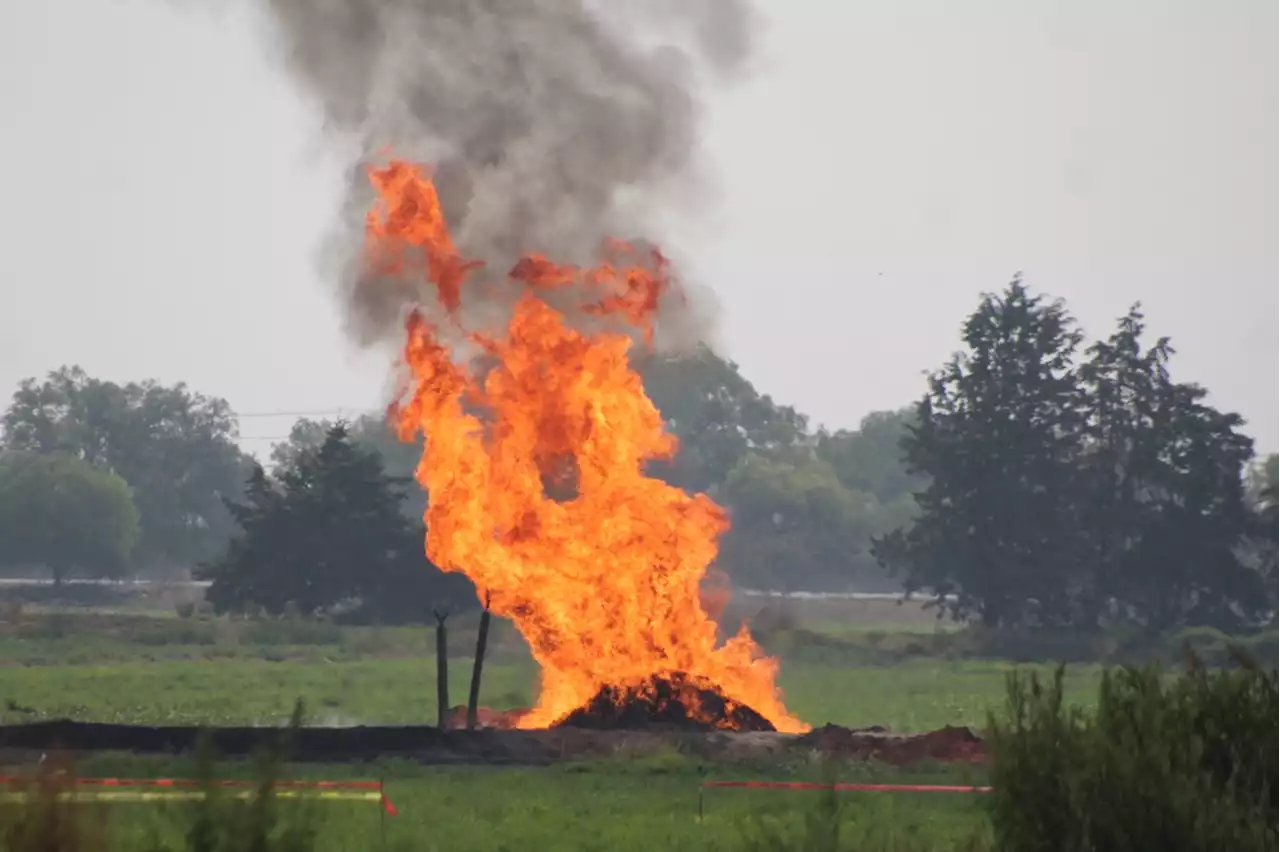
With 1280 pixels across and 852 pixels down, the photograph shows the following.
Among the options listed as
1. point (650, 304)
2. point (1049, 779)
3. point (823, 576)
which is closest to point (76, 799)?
point (1049, 779)

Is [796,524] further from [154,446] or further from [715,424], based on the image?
[154,446]

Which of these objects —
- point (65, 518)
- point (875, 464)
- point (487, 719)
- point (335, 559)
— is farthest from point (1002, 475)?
point (875, 464)

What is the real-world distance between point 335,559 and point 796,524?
2624 inches

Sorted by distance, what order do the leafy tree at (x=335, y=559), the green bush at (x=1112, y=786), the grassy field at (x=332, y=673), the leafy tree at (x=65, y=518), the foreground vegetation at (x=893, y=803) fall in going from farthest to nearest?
the leafy tree at (x=65, y=518), the leafy tree at (x=335, y=559), the grassy field at (x=332, y=673), the green bush at (x=1112, y=786), the foreground vegetation at (x=893, y=803)

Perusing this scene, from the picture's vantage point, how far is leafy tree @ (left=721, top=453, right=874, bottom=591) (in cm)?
12725

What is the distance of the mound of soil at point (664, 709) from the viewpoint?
107 feet

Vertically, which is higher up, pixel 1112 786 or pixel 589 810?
pixel 1112 786

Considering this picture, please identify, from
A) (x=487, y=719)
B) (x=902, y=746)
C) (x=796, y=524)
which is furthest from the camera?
(x=796, y=524)

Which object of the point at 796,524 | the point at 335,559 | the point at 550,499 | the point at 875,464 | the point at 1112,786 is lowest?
the point at 1112,786

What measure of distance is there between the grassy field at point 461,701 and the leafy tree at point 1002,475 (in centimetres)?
445

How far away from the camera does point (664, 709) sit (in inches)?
1294

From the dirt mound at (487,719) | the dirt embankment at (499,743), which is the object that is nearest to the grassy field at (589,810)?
the dirt embankment at (499,743)

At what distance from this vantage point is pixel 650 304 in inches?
1451

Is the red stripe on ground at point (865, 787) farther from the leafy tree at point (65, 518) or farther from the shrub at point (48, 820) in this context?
the leafy tree at point (65, 518)
